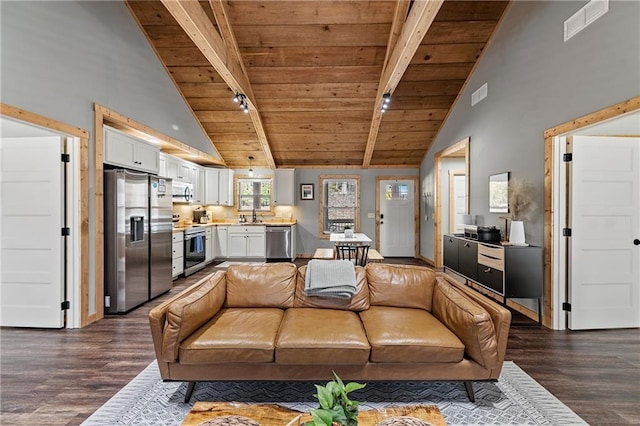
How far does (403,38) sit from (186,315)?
145 inches

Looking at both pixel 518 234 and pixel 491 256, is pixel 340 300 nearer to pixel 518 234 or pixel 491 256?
pixel 491 256

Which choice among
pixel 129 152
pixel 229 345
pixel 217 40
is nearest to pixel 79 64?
pixel 129 152

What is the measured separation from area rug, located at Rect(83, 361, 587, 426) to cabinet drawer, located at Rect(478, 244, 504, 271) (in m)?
1.50

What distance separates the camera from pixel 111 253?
3.65m

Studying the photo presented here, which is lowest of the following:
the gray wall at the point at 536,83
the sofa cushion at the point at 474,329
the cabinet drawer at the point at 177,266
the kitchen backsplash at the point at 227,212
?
the cabinet drawer at the point at 177,266

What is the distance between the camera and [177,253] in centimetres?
534

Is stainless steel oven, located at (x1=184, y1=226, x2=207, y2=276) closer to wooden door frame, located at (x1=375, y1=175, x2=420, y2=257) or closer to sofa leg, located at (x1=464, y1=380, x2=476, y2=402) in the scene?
wooden door frame, located at (x1=375, y1=175, x2=420, y2=257)

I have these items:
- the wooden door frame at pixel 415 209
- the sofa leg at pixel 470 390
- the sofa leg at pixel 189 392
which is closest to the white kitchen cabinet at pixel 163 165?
the sofa leg at pixel 189 392

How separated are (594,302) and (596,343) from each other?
531 millimetres

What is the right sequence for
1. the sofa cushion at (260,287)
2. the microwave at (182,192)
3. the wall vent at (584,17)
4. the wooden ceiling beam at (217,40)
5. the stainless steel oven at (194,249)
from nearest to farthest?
the sofa cushion at (260,287), the wall vent at (584,17), the wooden ceiling beam at (217,40), the stainless steel oven at (194,249), the microwave at (182,192)

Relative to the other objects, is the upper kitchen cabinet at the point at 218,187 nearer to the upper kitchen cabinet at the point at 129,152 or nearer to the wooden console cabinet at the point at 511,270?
the upper kitchen cabinet at the point at 129,152

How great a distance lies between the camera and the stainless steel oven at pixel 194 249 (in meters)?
5.65

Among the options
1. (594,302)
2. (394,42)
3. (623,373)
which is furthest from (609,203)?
(394,42)

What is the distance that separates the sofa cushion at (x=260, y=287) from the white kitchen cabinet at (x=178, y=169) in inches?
143
